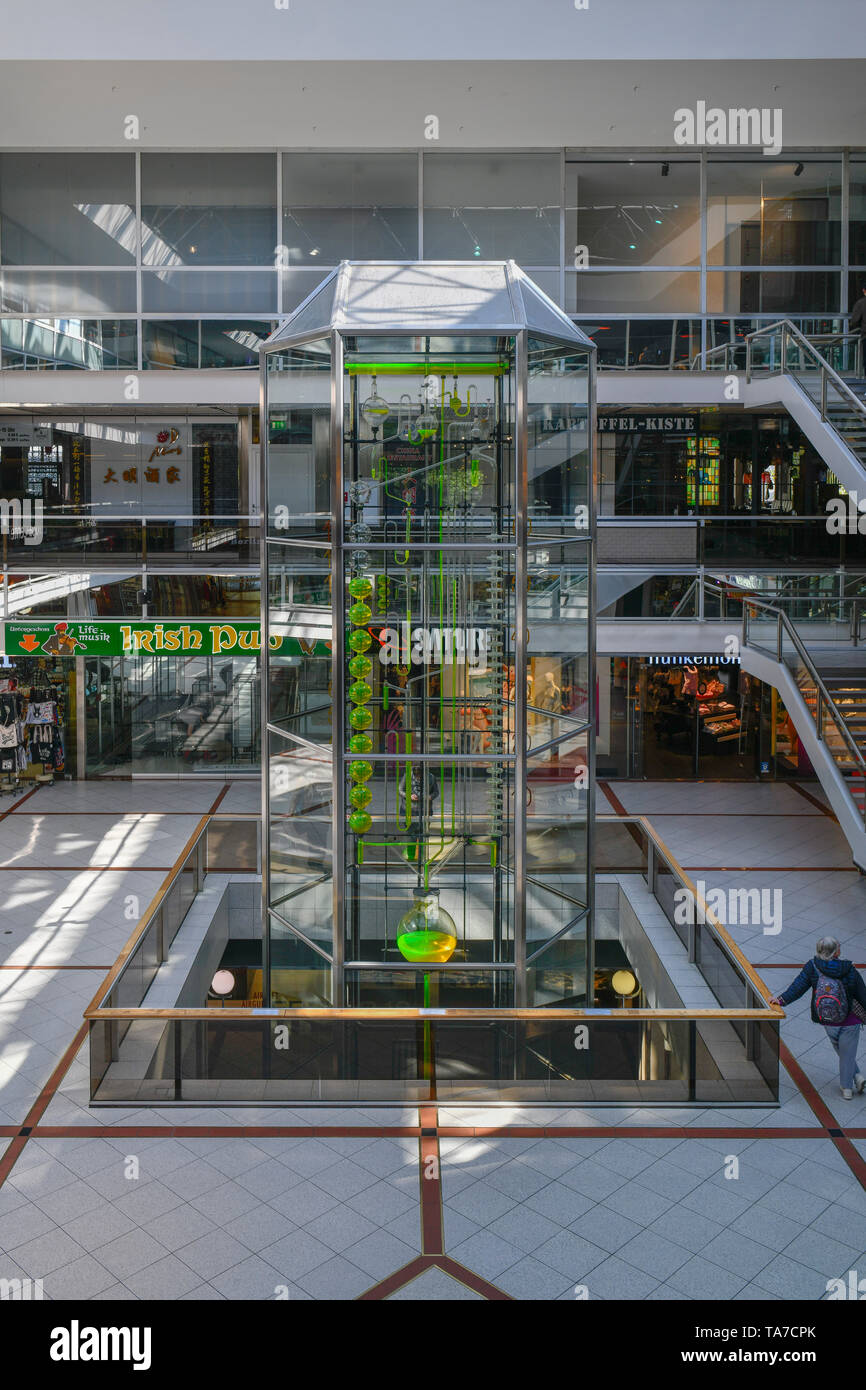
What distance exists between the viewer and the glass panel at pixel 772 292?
18594mm

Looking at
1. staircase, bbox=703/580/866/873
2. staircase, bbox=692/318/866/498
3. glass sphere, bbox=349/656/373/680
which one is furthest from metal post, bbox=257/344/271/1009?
staircase, bbox=692/318/866/498

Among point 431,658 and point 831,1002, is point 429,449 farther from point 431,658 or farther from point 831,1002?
point 831,1002

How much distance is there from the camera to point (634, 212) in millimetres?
18750

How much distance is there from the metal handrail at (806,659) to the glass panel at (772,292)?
4.38 metres

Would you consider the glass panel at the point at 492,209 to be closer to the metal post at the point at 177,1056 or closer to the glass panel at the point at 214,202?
the glass panel at the point at 214,202

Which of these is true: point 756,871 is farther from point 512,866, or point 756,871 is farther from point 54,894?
point 54,894

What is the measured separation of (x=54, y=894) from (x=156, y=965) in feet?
12.7

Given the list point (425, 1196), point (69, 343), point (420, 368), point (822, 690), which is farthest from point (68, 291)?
point (425, 1196)

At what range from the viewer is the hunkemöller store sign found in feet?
57.7

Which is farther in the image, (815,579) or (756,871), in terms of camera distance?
(815,579)

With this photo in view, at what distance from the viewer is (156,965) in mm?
10297

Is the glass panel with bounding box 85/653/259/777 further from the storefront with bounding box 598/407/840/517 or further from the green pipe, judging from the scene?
the green pipe

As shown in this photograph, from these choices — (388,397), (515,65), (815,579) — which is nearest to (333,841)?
(388,397)
